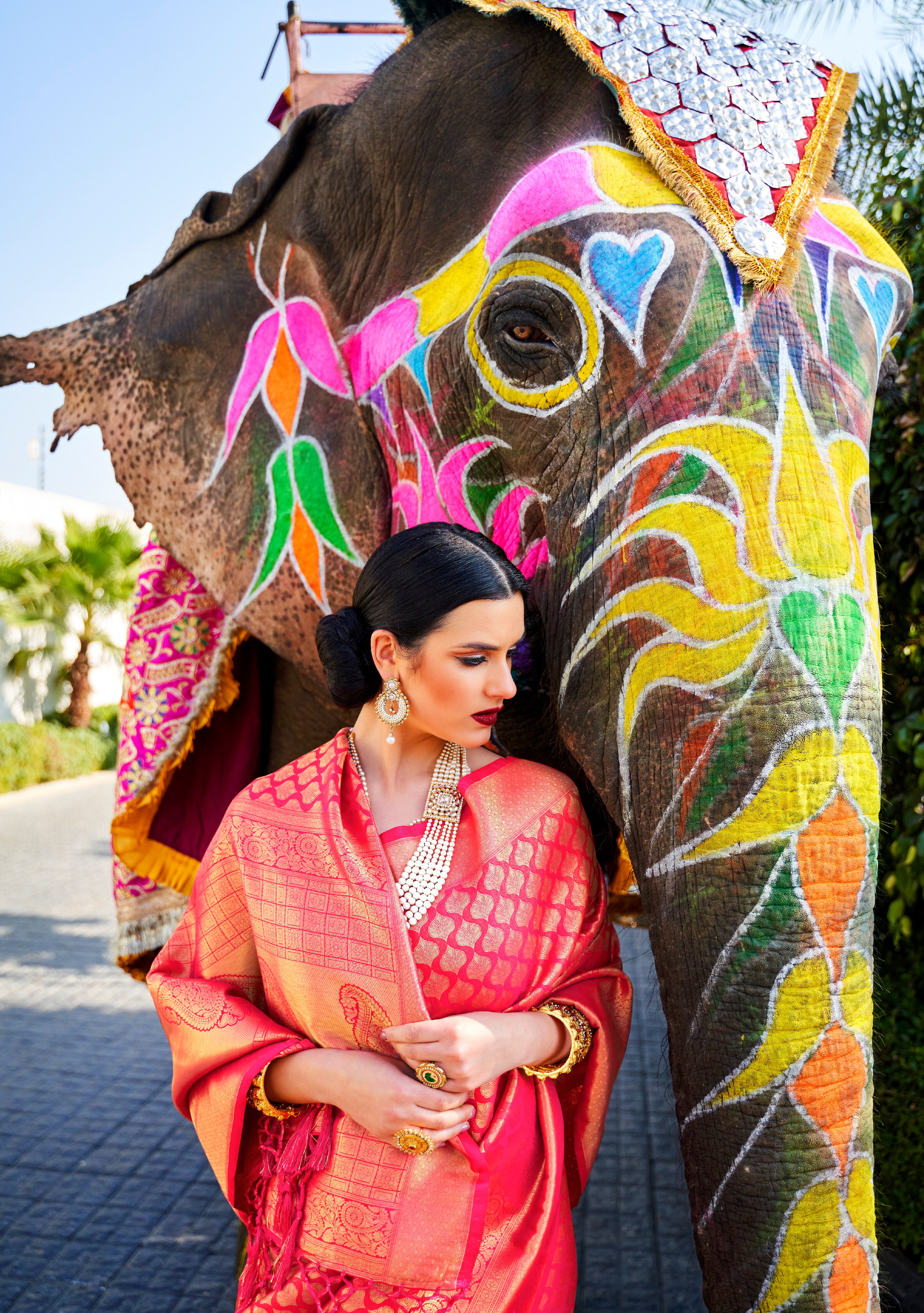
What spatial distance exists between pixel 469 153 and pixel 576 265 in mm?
348

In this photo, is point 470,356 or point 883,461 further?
point 883,461

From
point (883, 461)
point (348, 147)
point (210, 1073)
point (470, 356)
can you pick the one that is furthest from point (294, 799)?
point (883, 461)

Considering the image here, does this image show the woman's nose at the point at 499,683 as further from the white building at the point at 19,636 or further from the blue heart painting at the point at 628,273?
the white building at the point at 19,636

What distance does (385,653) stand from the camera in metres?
1.27

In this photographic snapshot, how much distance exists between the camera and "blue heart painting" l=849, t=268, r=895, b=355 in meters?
1.28

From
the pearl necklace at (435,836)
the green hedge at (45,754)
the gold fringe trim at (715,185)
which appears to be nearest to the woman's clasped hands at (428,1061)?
the pearl necklace at (435,836)

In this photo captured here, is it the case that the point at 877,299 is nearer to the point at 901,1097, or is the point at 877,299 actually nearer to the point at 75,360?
the point at 75,360

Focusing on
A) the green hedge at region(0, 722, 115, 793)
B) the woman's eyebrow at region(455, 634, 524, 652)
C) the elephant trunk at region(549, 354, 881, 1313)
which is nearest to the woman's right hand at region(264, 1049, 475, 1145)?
the elephant trunk at region(549, 354, 881, 1313)

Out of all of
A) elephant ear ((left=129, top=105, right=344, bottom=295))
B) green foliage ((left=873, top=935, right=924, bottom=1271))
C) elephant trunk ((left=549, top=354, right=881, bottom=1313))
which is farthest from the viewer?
green foliage ((left=873, top=935, right=924, bottom=1271))

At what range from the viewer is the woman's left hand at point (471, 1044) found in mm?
1153

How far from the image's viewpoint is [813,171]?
4.15 ft

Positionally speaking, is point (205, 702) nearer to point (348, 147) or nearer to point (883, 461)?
point (348, 147)

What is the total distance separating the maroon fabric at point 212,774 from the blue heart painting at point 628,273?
1.29m

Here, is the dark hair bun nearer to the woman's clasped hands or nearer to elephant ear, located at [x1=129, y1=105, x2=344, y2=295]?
the woman's clasped hands
